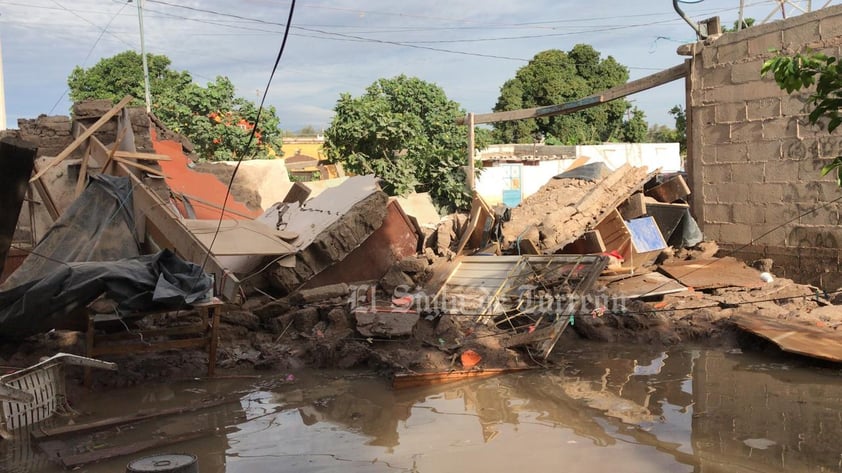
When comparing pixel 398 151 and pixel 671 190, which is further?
pixel 398 151

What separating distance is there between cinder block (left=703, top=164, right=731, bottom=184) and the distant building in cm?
1095

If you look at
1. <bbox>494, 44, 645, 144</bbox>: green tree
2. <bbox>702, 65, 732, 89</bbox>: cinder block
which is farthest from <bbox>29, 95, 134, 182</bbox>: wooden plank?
<bbox>494, 44, 645, 144</bbox>: green tree

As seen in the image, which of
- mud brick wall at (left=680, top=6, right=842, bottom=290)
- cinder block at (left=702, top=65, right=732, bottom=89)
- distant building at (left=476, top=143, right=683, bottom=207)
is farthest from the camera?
Answer: distant building at (left=476, top=143, right=683, bottom=207)

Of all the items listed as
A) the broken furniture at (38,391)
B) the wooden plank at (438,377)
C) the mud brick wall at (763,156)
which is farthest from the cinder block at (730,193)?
the broken furniture at (38,391)

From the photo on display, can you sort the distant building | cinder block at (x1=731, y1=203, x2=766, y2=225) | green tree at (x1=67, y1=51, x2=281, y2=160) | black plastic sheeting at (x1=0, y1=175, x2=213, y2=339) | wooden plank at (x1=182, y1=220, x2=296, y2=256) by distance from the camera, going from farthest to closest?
the distant building < green tree at (x1=67, y1=51, x2=281, y2=160) < cinder block at (x1=731, y1=203, x2=766, y2=225) < wooden plank at (x1=182, y1=220, x2=296, y2=256) < black plastic sheeting at (x1=0, y1=175, x2=213, y2=339)

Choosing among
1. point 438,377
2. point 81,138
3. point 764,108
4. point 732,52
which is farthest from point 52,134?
point 764,108

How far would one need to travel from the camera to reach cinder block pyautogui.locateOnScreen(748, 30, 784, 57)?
914cm

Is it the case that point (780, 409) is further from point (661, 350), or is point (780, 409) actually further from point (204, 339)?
point (204, 339)

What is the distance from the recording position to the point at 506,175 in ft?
83.8

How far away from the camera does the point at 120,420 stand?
5.75 metres

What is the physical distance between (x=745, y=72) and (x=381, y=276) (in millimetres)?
5677

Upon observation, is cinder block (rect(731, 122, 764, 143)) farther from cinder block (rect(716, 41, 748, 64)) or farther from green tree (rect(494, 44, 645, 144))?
green tree (rect(494, 44, 645, 144))

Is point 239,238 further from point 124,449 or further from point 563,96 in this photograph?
point 563,96

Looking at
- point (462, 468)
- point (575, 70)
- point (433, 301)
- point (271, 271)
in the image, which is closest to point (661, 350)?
point (433, 301)
